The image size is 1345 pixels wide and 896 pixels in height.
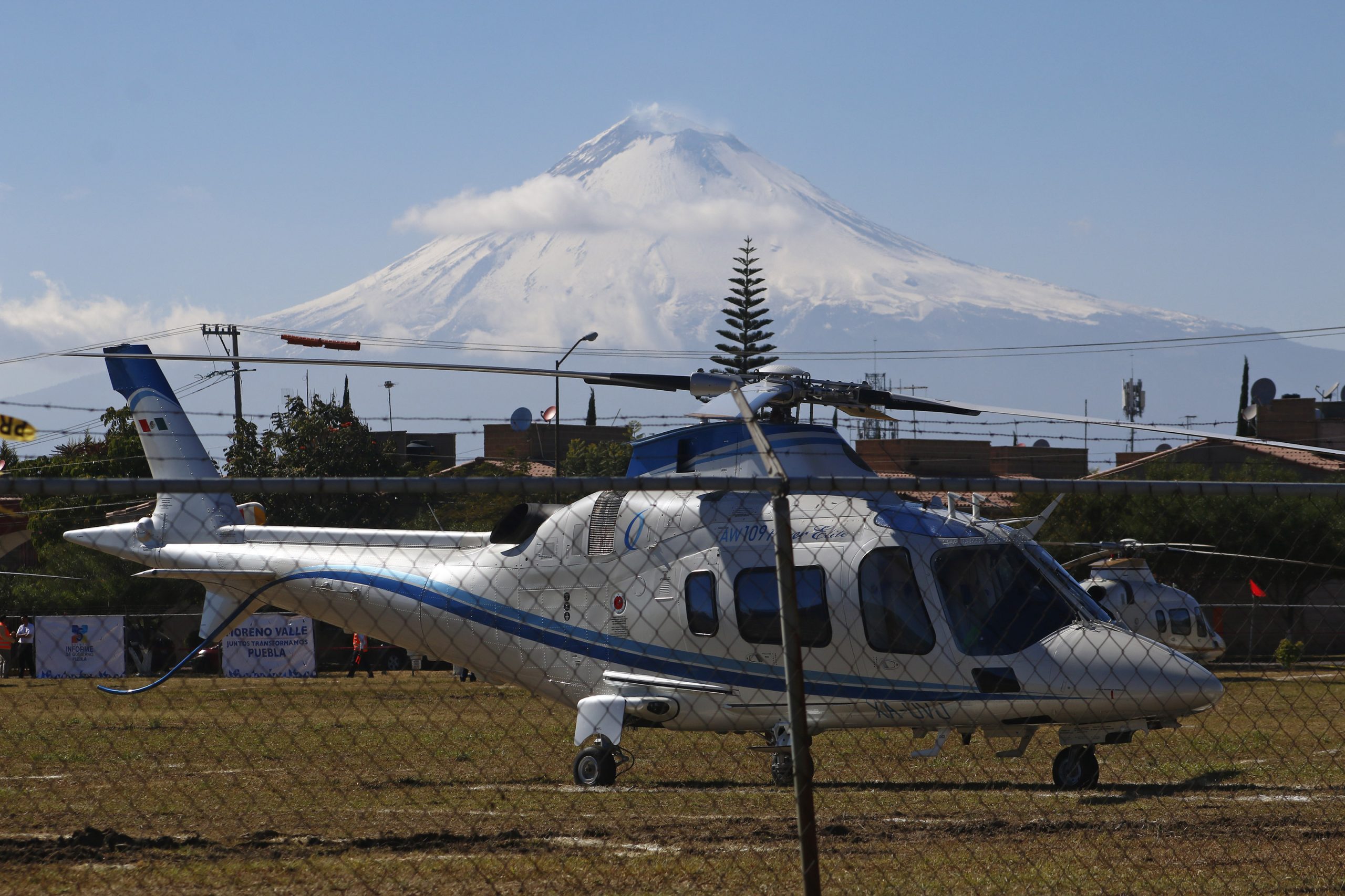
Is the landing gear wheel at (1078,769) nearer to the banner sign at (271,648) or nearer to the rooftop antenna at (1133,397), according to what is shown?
the banner sign at (271,648)

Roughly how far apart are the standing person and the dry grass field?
14307mm

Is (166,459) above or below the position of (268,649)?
above

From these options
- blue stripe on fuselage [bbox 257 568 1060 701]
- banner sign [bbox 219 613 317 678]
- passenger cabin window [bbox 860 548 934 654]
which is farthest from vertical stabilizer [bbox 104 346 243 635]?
banner sign [bbox 219 613 317 678]

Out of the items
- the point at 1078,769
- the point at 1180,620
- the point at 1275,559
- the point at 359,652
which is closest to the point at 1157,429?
the point at 1275,559

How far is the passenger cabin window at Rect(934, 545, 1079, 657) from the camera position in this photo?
11492 mm

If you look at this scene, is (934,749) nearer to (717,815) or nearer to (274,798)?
(717,815)

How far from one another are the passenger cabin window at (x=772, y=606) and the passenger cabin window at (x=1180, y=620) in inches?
635

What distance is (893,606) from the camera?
1172 centimetres

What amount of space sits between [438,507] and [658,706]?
3345 cm

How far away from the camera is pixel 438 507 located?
45.3 metres

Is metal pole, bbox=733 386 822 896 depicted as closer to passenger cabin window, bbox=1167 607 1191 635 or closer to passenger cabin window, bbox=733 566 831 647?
passenger cabin window, bbox=733 566 831 647

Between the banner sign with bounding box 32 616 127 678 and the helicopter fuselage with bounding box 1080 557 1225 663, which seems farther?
the banner sign with bounding box 32 616 127 678

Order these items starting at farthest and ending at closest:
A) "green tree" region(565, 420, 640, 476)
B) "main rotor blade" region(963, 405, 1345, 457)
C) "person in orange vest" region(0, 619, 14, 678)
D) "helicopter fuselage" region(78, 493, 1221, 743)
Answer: "green tree" region(565, 420, 640, 476) → "person in orange vest" region(0, 619, 14, 678) → "helicopter fuselage" region(78, 493, 1221, 743) → "main rotor blade" region(963, 405, 1345, 457)

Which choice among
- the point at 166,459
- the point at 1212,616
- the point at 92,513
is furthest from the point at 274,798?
the point at 92,513
